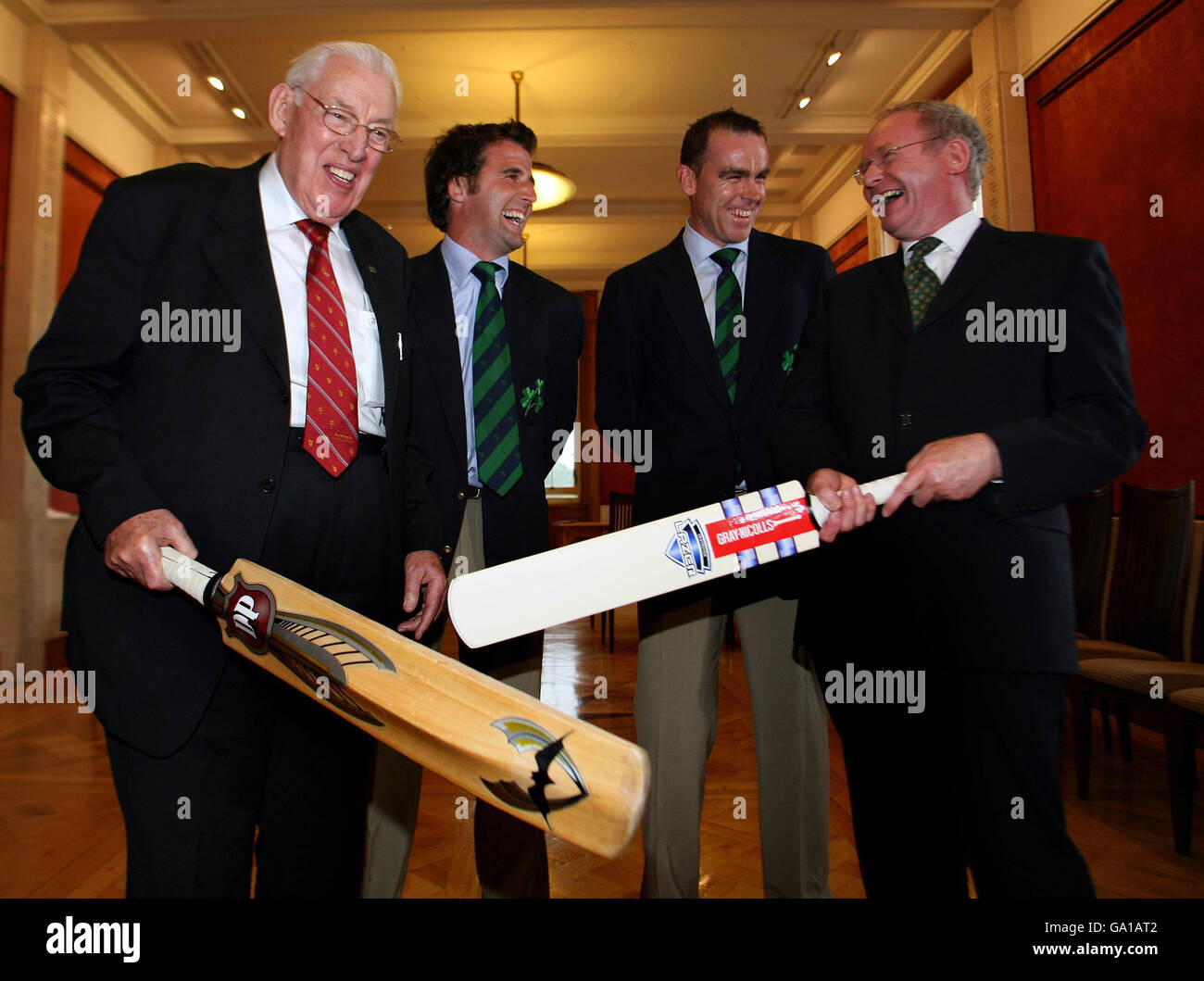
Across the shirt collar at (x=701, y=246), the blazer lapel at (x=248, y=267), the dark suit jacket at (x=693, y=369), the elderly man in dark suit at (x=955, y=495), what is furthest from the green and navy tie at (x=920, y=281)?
the blazer lapel at (x=248, y=267)

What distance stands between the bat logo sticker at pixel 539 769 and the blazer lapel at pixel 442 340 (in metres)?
0.85

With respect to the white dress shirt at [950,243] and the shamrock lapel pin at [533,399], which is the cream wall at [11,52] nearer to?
the shamrock lapel pin at [533,399]

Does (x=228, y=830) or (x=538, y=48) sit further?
(x=538, y=48)

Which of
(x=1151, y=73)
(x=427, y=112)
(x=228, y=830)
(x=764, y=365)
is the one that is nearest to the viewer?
(x=228, y=830)

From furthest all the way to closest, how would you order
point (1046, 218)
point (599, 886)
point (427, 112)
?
point (427, 112) → point (1046, 218) → point (599, 886)

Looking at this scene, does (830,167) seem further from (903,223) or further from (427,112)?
(903,223)

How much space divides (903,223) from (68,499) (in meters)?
6.48

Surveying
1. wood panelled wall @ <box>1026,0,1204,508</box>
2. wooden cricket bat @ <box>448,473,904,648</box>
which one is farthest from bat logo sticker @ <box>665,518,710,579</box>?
wood panelled wall @ <box>1026,0,1204,508</box>

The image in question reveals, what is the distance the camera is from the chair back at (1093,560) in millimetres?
3447

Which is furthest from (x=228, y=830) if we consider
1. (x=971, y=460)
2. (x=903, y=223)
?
(x=903, y=223)

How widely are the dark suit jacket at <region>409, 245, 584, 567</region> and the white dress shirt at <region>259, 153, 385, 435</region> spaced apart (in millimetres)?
339

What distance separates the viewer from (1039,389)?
4.08ft

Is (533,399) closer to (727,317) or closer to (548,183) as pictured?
(727,317)

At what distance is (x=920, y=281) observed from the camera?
4.60 feet
